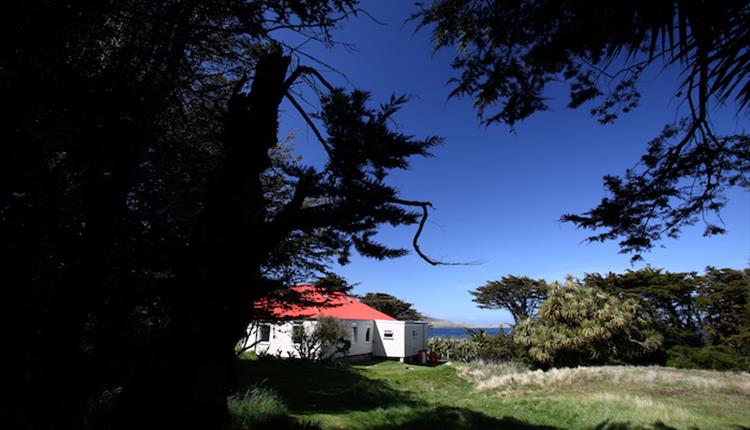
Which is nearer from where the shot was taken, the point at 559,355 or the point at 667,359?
the point at 559,355

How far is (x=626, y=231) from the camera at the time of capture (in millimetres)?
6000

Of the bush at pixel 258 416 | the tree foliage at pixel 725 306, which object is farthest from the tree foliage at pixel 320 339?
the tree foliage at pixel 725 306

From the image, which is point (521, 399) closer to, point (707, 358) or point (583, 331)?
point (583, 331)

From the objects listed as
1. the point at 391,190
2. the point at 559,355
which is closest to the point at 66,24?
the point at 391,190

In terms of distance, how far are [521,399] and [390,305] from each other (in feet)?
108

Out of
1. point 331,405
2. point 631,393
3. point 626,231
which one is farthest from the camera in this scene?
point 631,393

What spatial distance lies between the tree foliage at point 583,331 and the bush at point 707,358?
2882 millimetres

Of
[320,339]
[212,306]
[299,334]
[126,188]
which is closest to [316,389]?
[126,188]

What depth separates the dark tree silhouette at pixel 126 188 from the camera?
324cm

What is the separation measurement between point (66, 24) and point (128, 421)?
→ 3.42 m

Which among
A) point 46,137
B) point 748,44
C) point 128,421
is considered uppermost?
point 748,44

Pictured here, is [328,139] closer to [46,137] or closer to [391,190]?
[391,190]

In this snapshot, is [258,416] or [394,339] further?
[394,339]

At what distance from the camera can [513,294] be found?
38.1 metres
